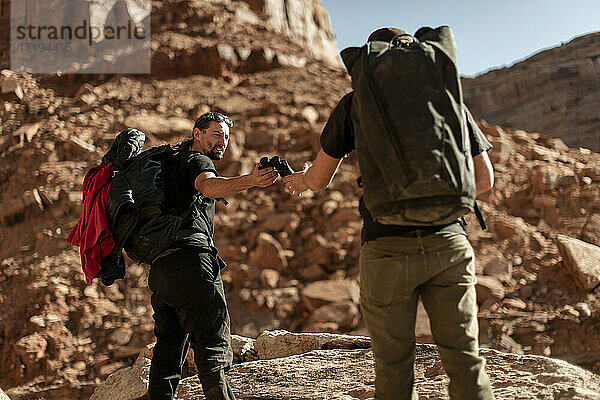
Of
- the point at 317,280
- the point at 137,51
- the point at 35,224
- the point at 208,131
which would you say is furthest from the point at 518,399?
the point at 137,51

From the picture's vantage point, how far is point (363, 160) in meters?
1.91

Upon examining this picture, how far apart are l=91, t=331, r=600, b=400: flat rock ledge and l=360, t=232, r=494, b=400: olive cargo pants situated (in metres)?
1.07

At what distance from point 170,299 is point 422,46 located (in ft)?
5.64

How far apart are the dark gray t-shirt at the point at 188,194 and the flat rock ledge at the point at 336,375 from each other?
46.3 inches

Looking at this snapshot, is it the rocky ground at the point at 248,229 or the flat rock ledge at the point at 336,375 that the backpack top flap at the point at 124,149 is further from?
the rocky ground at the point at 248,229

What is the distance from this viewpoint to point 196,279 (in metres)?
2.73

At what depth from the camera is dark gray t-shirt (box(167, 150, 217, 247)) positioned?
9.07 feet

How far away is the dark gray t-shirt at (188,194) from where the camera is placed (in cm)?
277

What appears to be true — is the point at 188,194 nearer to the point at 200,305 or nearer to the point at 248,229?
the point at 200,305

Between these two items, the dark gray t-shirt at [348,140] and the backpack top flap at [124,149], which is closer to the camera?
the dark gray t-shirt at [348,140]

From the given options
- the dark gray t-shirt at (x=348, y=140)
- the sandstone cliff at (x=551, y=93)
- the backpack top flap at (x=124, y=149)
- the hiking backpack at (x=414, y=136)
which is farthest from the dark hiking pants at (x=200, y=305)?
the sandstone cliff at (x=551, y=93)

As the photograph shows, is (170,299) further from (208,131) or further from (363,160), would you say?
(363,160)

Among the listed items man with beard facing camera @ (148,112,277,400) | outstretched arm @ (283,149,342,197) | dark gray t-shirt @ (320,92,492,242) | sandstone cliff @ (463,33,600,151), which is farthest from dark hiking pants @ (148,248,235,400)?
sandstone cliff @ (463,33,600,151)

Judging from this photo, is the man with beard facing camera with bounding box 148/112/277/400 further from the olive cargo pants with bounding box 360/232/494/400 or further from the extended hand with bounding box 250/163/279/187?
the olive cargo pants with bounding box 360/232/494/400
